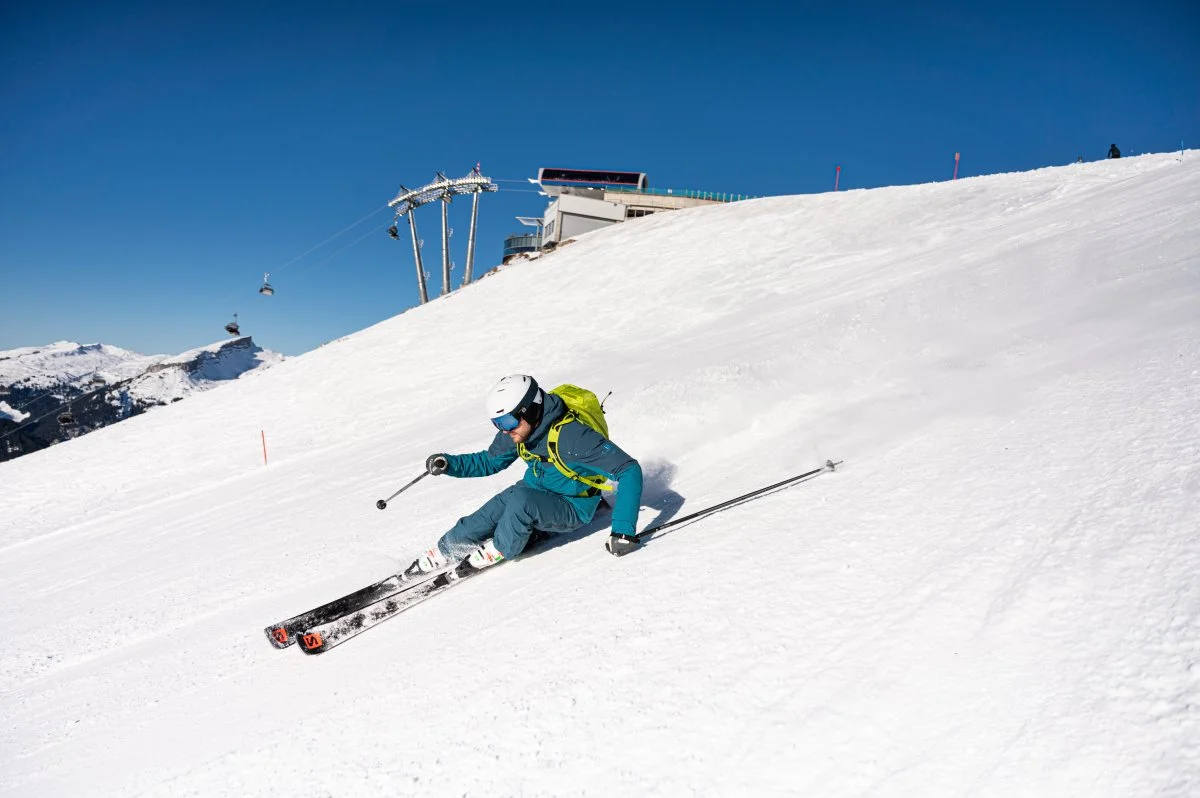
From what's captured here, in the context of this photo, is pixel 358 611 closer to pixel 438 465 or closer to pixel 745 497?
pixel 438 465

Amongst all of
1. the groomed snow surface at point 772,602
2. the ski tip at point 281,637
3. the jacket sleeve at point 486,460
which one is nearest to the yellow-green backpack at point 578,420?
the jacket sleeve at point 486,460

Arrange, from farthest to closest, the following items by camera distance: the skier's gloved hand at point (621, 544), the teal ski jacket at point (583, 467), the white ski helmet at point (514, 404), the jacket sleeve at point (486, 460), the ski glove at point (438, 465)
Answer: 1. the jacket sleeve at point (486, 460)
2. the ski glove at point (438, 465)
3. the white ski helmet at point (514, 404)
4. the teal ski jacket at point (583, 467)
5. the skier's gloved hand at point (621, 544)

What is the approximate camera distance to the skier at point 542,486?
14.3 ft

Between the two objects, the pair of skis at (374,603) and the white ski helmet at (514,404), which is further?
the white ski helmet at (514,404)

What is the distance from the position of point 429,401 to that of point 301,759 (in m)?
12.4

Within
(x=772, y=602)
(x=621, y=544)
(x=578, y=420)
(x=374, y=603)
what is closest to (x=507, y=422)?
(x=578, y=420)

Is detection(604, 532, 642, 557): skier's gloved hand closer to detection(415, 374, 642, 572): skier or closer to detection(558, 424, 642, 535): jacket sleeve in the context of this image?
detection(415, 374, 642, 572): skier

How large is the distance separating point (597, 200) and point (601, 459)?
46.5 metres

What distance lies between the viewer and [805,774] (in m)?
2.13

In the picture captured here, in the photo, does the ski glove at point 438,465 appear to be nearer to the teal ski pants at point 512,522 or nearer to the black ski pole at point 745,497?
the teal ski pants at point 512,522

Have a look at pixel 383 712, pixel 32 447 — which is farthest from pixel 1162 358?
pixel 32 447

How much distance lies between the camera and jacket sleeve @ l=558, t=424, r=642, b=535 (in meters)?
4.30

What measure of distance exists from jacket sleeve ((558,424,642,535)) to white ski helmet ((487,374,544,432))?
0.92ft

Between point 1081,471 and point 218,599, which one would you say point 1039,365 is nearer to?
point 1081,471
